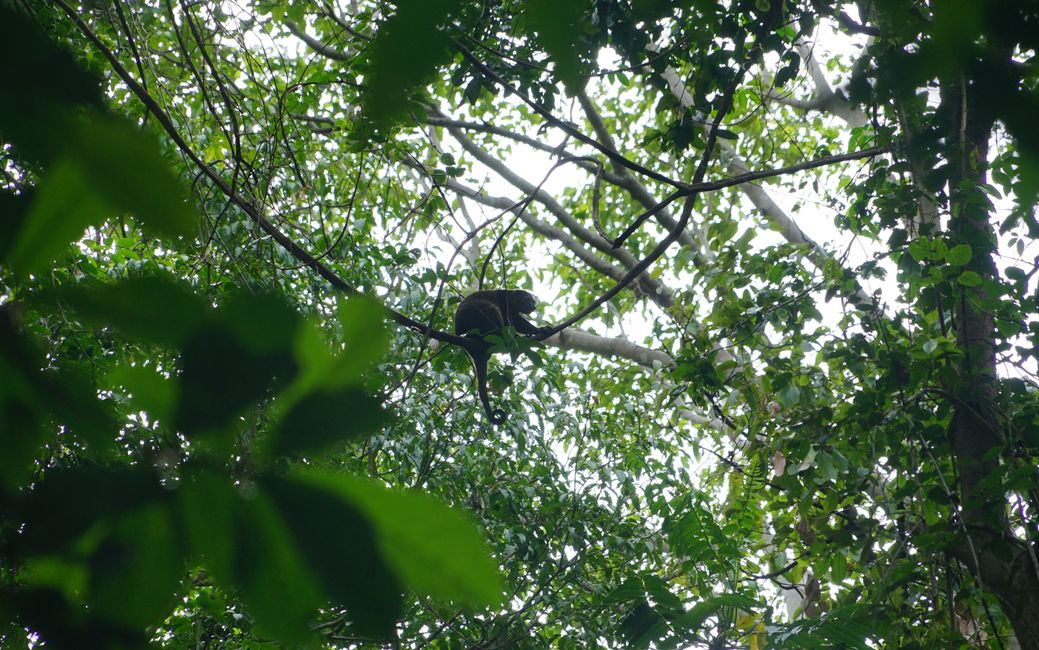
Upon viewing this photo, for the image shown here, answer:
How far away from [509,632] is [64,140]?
11.6ft

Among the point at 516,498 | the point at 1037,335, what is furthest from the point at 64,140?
the point at 516,498

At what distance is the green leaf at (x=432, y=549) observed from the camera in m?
0.31

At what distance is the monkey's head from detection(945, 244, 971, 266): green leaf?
3679 mm

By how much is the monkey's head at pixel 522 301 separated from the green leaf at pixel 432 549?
5313 millimetres

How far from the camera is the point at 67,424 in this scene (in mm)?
371

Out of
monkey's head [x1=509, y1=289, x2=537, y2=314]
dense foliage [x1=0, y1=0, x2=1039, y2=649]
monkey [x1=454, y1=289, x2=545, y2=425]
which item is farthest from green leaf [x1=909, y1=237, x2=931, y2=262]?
monkey's head [x1=509, y1=289, x2=537, y2=314]

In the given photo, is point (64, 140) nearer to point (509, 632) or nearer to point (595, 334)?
point (509, 632)

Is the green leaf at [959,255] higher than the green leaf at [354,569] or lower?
higher

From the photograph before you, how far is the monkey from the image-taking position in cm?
306

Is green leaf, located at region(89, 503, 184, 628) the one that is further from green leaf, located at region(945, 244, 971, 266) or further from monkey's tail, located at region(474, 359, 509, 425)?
monkey's tail, located at region(474, 359, 509, 425)

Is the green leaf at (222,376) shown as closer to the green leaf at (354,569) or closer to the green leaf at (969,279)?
the green leaf at (354,569)

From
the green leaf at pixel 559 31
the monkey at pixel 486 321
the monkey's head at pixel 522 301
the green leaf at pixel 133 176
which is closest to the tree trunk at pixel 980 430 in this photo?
the monkey at pixel 486 321

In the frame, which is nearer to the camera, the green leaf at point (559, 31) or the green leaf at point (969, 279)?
the green leaf at point (559, 31)

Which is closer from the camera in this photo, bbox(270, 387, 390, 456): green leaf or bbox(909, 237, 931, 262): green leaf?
bbox(270, 387, 390, 456): green leaf
